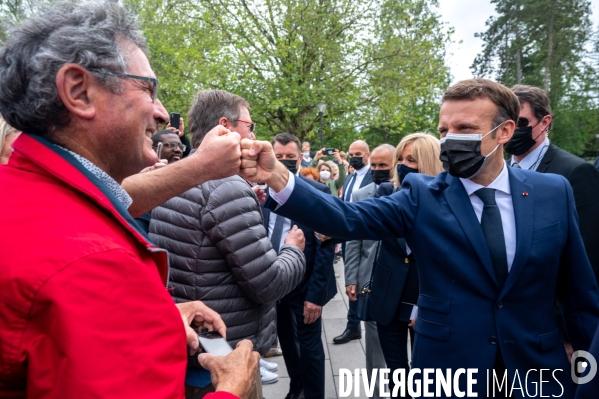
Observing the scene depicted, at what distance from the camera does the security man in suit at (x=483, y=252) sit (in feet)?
6.58

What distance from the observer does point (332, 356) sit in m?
5.00

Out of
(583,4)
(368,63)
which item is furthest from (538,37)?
(368,63)

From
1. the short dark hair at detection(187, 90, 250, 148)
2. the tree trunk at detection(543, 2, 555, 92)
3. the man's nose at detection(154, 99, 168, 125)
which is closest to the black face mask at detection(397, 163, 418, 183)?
the short dark hair at detection(187, 90, 250, 148)

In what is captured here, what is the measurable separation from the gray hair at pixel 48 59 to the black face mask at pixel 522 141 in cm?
315

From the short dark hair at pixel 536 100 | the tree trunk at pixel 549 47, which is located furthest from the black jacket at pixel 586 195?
the tree trunk at pixel 549 47

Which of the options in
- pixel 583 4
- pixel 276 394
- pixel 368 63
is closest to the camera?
pixel 276 394

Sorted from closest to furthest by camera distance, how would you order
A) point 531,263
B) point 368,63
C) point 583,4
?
point 531,263 < point 368,63 < point 583,4

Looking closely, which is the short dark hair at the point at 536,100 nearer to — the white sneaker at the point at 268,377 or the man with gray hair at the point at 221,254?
the man with gray hair at the point at 221,254

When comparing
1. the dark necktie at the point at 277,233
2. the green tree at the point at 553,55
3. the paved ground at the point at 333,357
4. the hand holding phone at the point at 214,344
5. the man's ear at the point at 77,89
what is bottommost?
the paved ground at the point at 333,357

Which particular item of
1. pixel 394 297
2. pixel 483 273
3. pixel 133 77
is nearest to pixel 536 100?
pixel 394 297

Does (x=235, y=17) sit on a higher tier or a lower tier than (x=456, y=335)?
higher

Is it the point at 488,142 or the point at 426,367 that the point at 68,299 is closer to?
the point at 426,367

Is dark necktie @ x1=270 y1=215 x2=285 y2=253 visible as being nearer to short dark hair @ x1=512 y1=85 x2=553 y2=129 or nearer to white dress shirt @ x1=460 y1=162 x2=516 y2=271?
white dress shirt @ x1=460 y1=162 x2=516 y2=271

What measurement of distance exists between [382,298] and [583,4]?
132 feet
